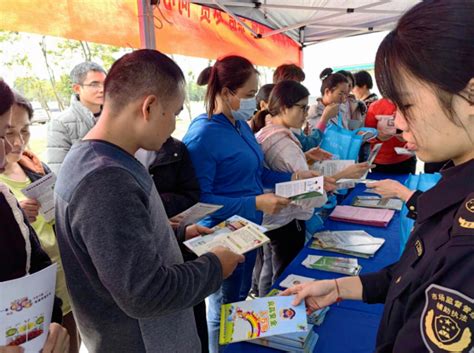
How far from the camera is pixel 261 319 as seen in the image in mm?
972

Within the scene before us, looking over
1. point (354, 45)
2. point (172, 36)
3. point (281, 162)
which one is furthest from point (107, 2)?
point (354, 45)

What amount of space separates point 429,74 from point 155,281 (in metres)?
0.67

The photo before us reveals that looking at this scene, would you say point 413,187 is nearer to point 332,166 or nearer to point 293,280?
point 332,166

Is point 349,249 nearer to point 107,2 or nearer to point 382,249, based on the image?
point 382,249

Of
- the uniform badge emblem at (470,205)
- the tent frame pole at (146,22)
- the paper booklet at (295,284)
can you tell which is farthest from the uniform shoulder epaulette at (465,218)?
the tent frame pole at (146,22)

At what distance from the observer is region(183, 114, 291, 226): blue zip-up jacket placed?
5.48ft

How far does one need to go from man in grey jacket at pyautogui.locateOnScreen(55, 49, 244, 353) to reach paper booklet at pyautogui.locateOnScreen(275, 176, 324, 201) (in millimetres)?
714

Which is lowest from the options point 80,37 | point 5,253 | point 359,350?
point 359,350

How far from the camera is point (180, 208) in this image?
163 cm

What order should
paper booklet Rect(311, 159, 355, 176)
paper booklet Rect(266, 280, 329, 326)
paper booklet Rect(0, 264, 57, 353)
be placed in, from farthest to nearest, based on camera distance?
paper booklet Rect(311, 159, 355, 176) < paper booklet Rect(266, 280, 329, 326) < paper booklet Rect(0, 264, 57, 353)

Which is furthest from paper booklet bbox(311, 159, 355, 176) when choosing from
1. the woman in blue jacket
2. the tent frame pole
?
the tent frame pole

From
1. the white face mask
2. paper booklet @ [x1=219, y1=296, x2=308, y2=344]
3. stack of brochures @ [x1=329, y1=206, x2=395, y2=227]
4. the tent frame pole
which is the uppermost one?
the tent frame pole

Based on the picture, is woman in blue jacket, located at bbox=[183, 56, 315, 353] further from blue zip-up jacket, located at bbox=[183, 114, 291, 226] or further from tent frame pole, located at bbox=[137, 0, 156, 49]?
tent frame pole, located at bbox=[137, 0, 156, 49]

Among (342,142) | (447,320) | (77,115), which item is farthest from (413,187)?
(77,115)
